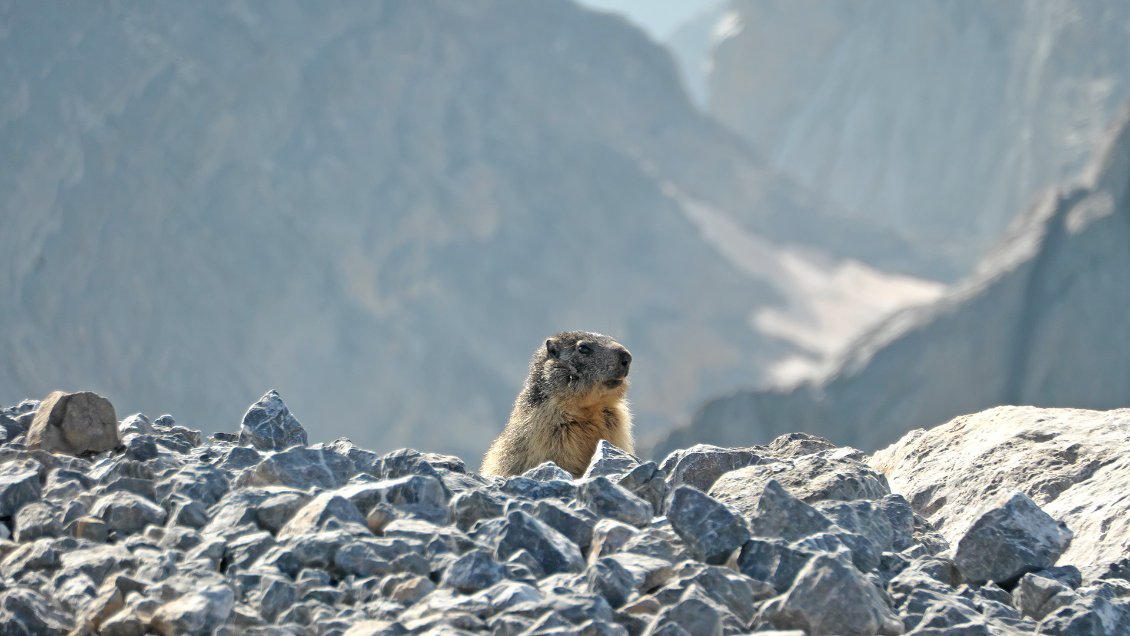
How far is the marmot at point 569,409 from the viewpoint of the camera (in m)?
10.6

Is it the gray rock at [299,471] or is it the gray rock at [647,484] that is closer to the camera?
the gray rock at [299,471]

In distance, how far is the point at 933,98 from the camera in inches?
5979

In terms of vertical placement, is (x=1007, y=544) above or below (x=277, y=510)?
above

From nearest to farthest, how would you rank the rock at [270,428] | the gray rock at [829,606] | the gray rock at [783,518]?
the gray rock at [829,606] → the gray rock at [783,518] → the rock at [270,428]

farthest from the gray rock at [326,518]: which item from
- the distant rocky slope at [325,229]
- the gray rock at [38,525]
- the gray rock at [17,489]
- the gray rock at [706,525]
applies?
the distant rocky slope at [325,229]

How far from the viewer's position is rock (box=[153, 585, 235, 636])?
5449 mm

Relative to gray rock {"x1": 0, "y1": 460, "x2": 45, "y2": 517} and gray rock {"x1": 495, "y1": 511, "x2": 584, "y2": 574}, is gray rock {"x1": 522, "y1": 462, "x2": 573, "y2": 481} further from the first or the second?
gray rock {"x1": 0, "y1": 460, "x2": 45, "y2": 517}

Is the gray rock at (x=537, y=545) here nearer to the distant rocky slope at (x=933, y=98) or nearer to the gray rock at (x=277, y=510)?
the gray rock at (x=277, y=510)

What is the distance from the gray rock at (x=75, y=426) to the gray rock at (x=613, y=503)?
2435mm

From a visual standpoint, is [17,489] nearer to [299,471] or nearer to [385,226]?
[299,471]

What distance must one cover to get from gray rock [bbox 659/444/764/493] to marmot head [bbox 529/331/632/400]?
331 cm

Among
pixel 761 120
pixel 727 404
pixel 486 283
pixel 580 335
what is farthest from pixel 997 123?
pixel 580 335

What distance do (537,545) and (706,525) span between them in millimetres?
770

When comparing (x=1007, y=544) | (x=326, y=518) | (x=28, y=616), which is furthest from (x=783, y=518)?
(x=28, y=616)
